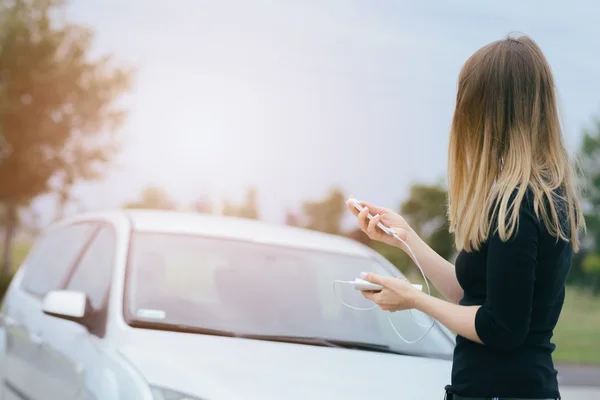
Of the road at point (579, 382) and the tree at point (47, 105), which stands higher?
the tree at point (47, 105)

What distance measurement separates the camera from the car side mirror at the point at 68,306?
384 cm

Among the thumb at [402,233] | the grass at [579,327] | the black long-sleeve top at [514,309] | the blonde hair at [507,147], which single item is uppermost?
the blonde hair at [507,147]

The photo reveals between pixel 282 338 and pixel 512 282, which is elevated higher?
pixel 512 282

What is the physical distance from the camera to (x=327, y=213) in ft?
75.5

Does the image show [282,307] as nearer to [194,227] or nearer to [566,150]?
[194,227]

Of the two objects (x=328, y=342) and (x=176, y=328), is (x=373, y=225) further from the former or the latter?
(x=176, y=328)

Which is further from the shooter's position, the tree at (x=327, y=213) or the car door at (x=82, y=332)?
the tree at (x=327, y=213)

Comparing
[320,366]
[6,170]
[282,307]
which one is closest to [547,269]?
[320,366]

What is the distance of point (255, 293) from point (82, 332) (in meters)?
0.78

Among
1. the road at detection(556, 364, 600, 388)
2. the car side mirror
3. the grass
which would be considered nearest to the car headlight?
the car side mirror

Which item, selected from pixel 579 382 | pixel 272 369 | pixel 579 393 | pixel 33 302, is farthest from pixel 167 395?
pixel 579 382

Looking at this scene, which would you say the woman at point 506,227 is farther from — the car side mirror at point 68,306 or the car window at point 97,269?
the car window at point 97,269

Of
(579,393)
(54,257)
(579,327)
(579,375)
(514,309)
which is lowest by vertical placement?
(579,327)

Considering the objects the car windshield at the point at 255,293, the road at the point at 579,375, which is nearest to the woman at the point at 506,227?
the car windshield at the point at 255,293
